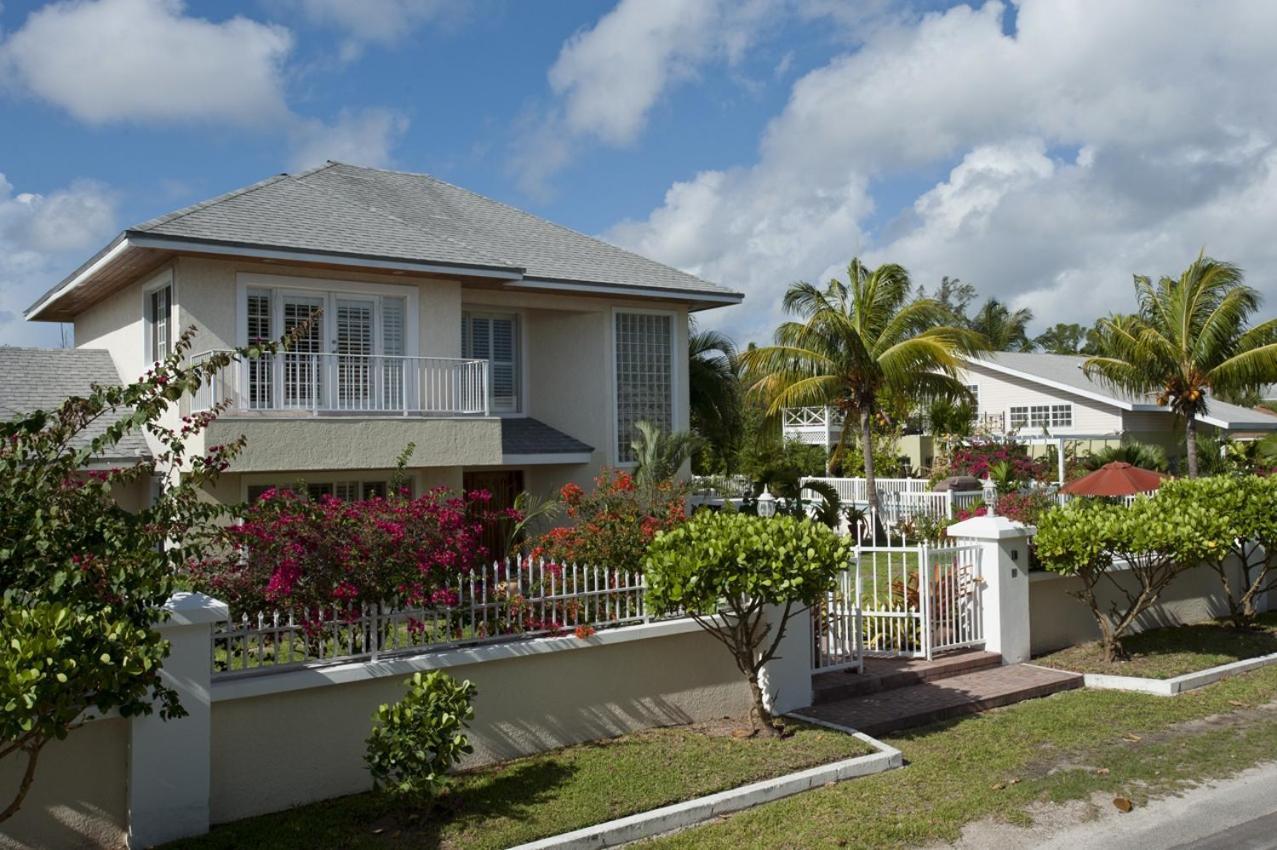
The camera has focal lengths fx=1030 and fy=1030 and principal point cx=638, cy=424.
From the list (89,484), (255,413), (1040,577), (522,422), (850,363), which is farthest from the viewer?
(850,363)

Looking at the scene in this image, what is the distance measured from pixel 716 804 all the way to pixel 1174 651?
7887 mm

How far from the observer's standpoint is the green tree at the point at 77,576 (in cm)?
495

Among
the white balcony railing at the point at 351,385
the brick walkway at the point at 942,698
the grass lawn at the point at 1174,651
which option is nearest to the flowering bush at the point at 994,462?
the grass lawn at the point at 1174,651

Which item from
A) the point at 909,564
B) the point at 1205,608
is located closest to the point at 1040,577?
the point at 1205,608

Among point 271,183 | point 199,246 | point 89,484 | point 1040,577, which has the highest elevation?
point 271,183

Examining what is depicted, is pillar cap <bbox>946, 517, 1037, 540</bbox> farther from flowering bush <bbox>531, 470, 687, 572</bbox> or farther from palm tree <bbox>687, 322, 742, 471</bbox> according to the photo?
palm tree <bbox>687, 322, 742, 471</bbox>

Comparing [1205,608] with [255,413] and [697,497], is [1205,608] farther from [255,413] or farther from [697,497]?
[255,413]

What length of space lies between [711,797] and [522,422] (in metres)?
11.7

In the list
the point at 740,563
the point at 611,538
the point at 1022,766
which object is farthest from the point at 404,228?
the point at 1022,766

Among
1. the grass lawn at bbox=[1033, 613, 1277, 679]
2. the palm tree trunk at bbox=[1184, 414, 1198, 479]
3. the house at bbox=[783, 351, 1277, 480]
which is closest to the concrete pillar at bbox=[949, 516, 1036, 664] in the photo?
the grass lawn at bbox=[1033, 613, 1277, 679]

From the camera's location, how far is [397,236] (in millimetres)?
15484

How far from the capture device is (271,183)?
16.6m

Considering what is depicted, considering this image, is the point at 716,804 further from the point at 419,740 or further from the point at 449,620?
the point at 449,620

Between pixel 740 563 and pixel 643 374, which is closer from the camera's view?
pixel 740 563
